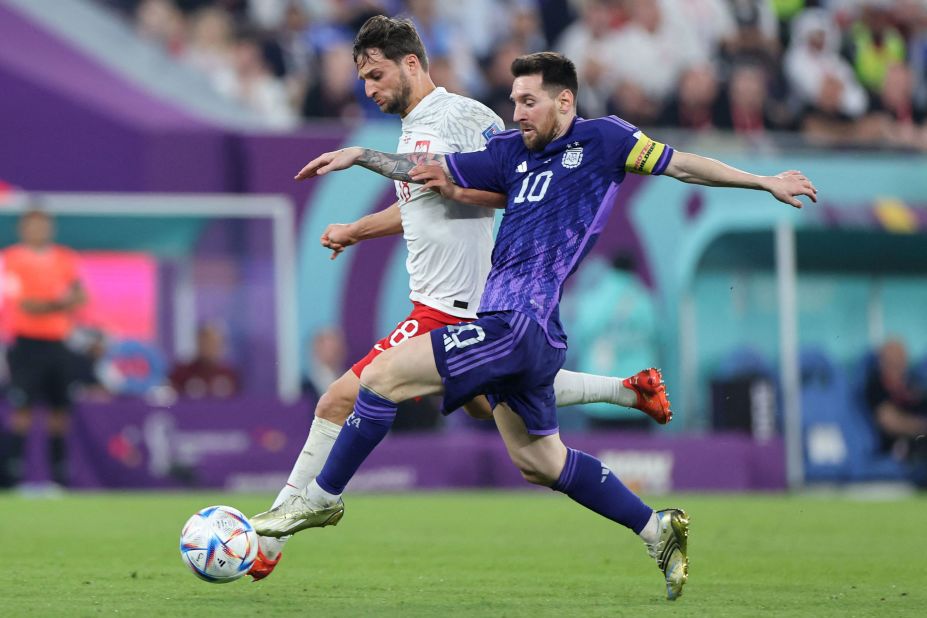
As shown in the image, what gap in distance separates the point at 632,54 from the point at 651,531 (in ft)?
41.5

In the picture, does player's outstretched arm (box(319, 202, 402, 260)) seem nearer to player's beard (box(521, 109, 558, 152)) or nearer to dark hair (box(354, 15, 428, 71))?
dark hair (box(354, 15, 428, 71))

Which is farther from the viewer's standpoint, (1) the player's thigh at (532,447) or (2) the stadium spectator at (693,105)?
(2) the stadium spectator at (693,105)

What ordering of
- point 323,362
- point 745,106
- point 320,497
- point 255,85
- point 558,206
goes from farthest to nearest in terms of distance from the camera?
point 745,106
point 255,85
point 323,362
point 320,497
point 558,206

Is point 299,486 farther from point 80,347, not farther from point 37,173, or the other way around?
point 37,173

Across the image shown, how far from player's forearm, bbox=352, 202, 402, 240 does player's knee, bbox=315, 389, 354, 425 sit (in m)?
0.70

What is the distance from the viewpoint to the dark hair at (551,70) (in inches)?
259

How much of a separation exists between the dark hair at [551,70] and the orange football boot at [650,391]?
4.06 ft

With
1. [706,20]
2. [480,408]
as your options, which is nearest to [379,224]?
[480,408]

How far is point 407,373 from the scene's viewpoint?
6.39 m

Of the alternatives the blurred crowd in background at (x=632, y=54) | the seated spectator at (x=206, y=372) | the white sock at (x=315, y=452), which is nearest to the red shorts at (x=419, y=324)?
the white sock at (x=315, y=452)

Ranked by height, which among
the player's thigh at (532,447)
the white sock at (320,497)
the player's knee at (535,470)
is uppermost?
the player's thigh at (532,447)

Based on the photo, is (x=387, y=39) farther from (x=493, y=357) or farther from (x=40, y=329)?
(x=40, y=329)

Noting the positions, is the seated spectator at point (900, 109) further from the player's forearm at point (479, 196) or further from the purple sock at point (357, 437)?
the purple sock at point (357, 437)

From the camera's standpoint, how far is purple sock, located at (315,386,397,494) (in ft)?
21.4
